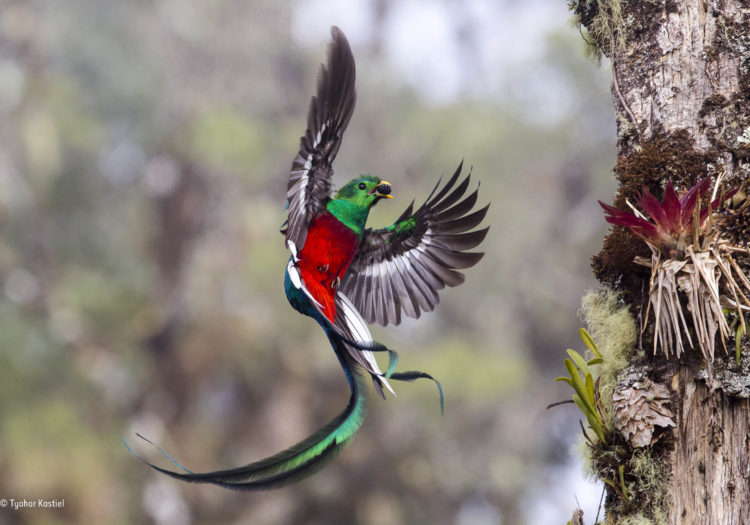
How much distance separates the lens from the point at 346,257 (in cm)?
180

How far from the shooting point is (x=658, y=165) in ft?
4.65

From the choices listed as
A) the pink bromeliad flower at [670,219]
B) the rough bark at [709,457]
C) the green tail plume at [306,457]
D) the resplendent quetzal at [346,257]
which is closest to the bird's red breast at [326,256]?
the resplendent quetzal at [346,257]

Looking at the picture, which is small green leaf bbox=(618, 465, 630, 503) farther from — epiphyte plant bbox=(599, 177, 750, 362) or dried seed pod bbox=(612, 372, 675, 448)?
epiphyte plant bbox=(599, 177, 750, 362)

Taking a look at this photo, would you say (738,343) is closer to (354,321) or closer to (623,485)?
(623,485)

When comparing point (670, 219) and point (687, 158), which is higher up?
point (687, 158)

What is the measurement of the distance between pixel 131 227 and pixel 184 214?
0.57 meters

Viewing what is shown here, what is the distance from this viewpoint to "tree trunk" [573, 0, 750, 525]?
1.25 metres

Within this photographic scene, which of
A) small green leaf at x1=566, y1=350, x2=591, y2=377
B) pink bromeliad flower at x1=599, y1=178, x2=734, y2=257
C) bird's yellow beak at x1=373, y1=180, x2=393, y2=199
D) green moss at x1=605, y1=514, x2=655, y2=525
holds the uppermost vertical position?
pink bromeliad flower at x1=599, y1=178, x2=734, y2=257

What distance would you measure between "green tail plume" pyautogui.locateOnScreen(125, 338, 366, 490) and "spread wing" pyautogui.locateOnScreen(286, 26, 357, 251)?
327mm

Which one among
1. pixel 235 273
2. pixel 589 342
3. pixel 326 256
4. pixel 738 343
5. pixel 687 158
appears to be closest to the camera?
pixel 738 343

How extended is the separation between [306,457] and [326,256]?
479mm

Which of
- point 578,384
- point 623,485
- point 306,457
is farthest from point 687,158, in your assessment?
point 306,457

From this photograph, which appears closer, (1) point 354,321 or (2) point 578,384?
(2) point 578,384

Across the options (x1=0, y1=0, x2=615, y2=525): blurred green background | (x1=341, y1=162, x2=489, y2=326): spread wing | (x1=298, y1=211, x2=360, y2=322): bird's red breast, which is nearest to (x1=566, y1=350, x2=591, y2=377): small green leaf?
(x1=341, y1=162, x2=489, y2=326): spread wing
